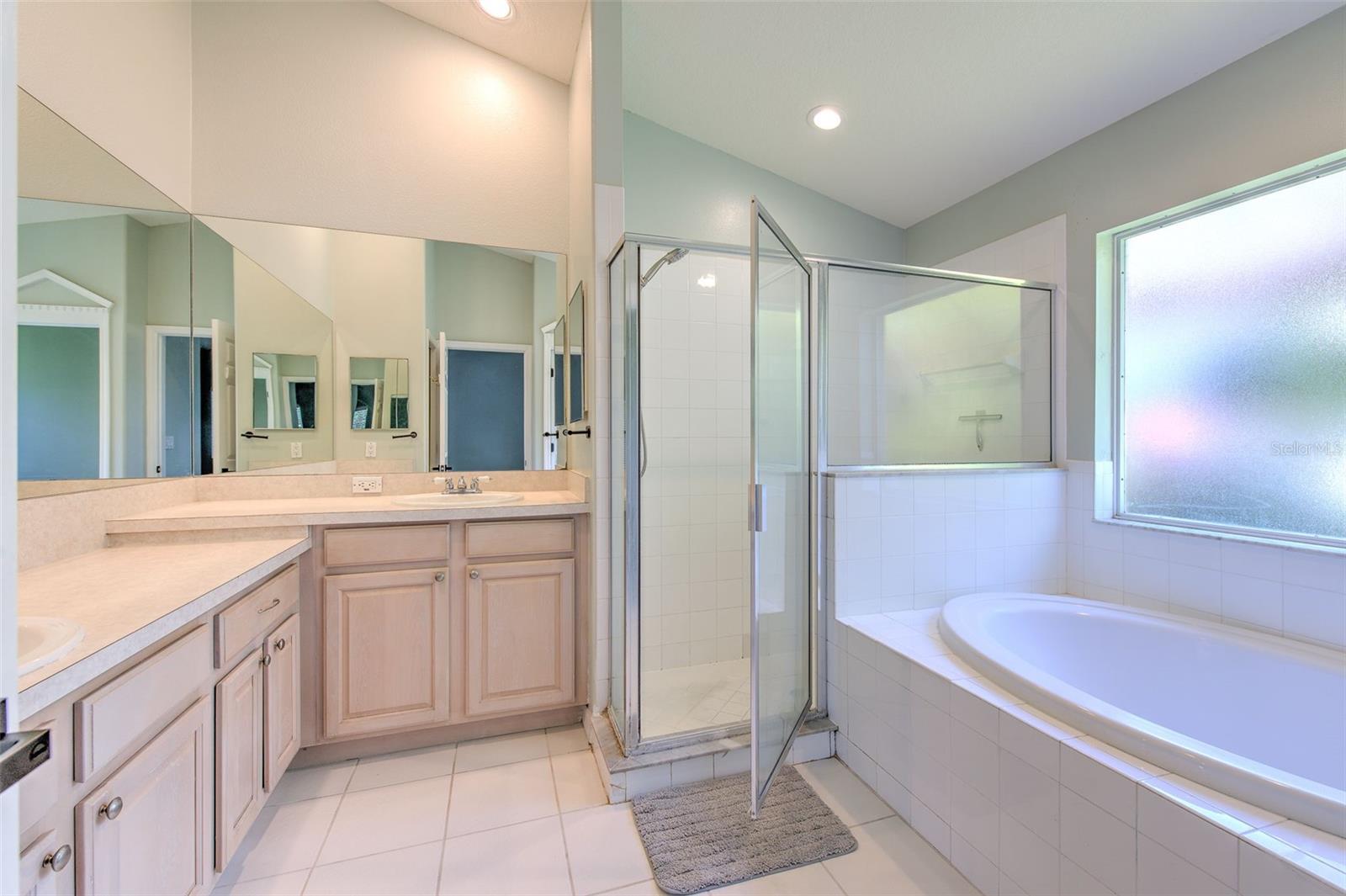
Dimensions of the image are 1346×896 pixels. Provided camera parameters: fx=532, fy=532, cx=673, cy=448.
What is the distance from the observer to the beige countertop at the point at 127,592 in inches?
32.0

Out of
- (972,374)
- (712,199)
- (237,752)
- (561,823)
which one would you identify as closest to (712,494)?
(972,374)

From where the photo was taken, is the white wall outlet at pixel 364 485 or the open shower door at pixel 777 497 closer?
the open shower door at pixel 777 497

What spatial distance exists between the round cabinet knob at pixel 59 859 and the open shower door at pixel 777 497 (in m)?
1.28

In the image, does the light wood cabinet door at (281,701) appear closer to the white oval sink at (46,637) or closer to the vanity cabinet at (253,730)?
the vanity cabinet at (253,730)

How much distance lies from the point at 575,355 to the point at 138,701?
1.59 meters

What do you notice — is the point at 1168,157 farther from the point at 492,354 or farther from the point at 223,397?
the point at 223,397

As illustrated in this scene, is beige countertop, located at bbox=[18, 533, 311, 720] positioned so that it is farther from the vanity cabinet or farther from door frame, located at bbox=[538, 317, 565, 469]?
door frame, located at bbox=[538, 317, 565, 469]

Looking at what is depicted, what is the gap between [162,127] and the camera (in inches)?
75.8

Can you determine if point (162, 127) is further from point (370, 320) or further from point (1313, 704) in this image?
point (1313, 704)

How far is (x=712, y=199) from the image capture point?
9.25ft

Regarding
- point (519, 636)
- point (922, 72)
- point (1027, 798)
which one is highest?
point (922, 72)

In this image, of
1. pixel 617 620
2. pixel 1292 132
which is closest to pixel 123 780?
pixel 617 620

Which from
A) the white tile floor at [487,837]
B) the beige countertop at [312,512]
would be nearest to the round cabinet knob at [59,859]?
the white tile floor at [487,837]

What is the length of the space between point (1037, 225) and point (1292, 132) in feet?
2.78
